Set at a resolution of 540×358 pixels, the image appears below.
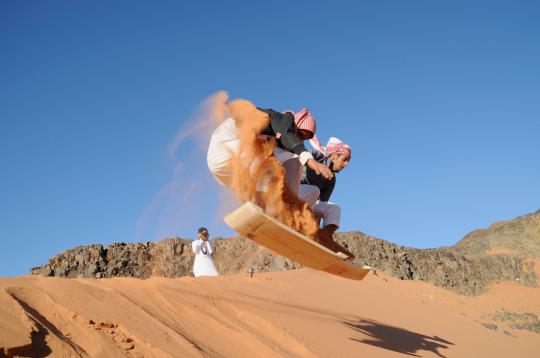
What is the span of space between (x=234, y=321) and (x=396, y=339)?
306 centimetres

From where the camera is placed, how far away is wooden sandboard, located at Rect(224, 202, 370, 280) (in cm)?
492

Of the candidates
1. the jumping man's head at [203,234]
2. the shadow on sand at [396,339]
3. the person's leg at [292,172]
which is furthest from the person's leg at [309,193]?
the jumping man's head at [203,234]

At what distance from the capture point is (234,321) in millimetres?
4906

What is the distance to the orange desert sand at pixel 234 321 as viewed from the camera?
3348 millimetres

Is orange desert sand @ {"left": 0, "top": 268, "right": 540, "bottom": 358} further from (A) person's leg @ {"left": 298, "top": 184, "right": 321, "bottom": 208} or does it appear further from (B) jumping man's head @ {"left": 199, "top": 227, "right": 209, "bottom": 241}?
(B) jumping man's head @ {"left": 199, "top": 227, "right": 209, "bottom": 241}

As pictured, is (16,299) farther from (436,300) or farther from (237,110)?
(436,300)

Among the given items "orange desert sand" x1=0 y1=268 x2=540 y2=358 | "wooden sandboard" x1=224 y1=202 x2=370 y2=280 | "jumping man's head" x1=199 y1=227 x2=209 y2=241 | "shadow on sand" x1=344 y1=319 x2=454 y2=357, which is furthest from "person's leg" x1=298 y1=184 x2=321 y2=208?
"jumping man's head" x1=199 y1=227 x2=209 y2=241

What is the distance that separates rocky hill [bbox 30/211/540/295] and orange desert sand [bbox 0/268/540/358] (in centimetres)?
656

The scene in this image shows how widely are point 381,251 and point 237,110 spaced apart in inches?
536

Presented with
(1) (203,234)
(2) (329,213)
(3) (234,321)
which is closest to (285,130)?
(2) (329,213)

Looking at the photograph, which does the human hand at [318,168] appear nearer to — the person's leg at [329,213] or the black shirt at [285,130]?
the black shirt at [285,130]

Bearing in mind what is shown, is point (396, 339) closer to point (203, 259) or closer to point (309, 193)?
point (309, 193)

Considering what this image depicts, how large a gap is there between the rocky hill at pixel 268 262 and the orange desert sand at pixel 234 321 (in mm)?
6562

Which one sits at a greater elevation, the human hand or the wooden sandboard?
the human hand
